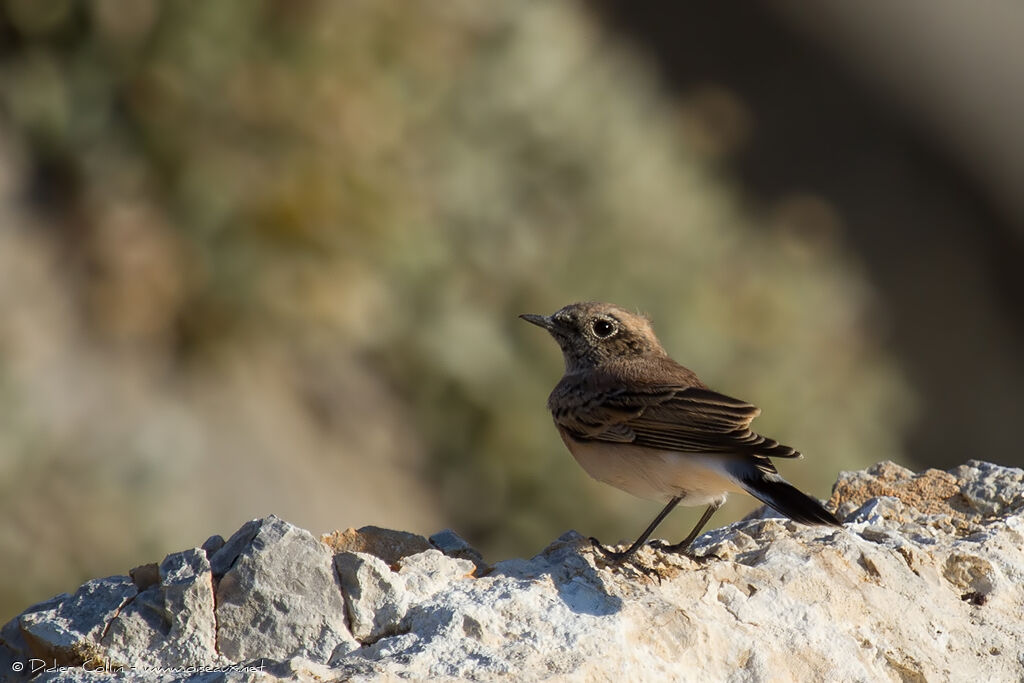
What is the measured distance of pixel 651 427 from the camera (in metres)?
5.41

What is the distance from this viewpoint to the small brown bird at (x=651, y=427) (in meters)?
4.90

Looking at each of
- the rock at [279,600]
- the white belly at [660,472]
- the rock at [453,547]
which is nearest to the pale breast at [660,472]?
the white belly at [660,472]

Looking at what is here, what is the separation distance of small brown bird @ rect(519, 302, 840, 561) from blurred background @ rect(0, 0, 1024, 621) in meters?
3.35

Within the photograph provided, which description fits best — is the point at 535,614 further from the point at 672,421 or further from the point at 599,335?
the point at 599,335

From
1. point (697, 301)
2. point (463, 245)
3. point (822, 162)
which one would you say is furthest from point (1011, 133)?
point (463, 245)

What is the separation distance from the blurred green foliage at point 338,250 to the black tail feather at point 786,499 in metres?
4.72

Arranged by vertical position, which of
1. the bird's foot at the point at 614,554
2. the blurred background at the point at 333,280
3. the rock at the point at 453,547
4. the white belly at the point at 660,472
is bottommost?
the bird's foot at the point at 614,554

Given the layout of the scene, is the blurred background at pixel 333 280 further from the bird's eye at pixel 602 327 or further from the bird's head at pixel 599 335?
the bird's eye at pixel 602 327

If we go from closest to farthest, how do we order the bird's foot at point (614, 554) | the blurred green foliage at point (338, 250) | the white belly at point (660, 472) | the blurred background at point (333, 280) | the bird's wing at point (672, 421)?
the bird's foot at point (614, 554) < the bird's wing at point (672, 421) < the white belly at point (660, 472) < the blurred background at point (333, 280) < the blurred green foliage at point (338, 250)

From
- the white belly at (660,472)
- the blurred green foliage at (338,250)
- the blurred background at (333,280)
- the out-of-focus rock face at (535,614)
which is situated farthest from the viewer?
the blurred green foliage at (338,250)

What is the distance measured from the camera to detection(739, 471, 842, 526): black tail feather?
4367 mm

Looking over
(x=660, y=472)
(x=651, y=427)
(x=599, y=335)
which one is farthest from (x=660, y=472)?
(x=599, y=335)

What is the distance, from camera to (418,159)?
10250 millimetres

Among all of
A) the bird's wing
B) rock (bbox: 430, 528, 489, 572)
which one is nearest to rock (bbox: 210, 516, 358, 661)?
rock (bbox: 430, 528, 489, 572)
